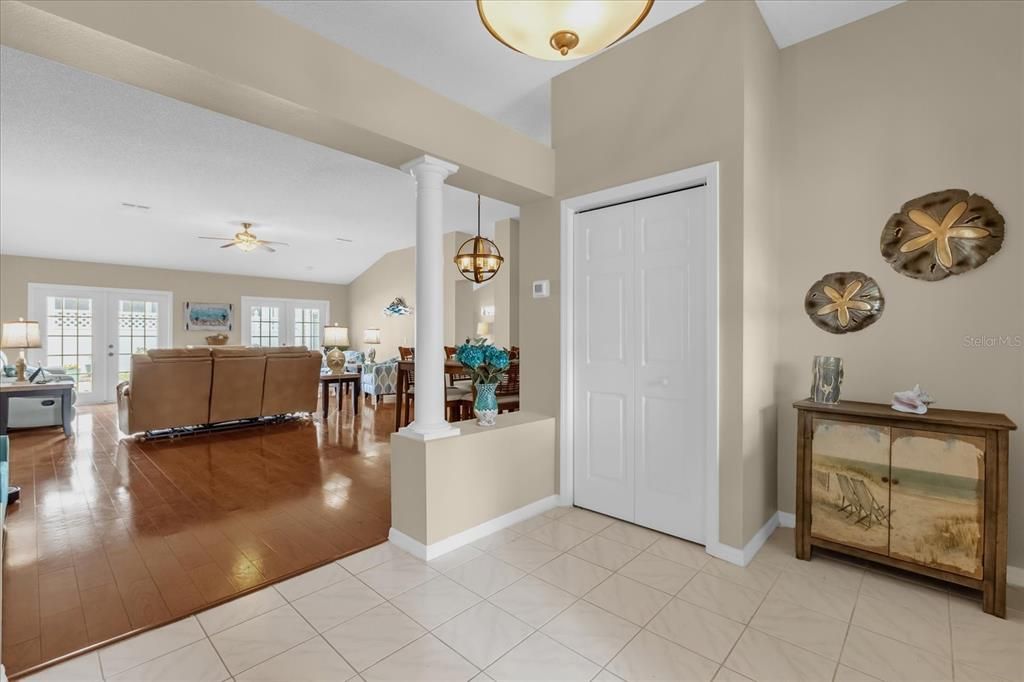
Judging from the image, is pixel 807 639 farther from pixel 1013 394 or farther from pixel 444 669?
pixel 1013 394

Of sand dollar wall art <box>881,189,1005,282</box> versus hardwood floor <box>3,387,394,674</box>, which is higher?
sand dollar wall art <box>881,189,1005,282</box>

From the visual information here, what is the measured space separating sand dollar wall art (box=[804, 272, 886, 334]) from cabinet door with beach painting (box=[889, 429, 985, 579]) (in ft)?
2.34

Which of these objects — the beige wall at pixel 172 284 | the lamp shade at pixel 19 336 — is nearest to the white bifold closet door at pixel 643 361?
the lamp shade at pixel 19 336

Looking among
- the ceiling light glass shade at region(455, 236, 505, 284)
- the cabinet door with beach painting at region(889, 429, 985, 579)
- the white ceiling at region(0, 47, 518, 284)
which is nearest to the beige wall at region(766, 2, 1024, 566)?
the cabinet door with beach painting at region(889, 429, 985, 579)

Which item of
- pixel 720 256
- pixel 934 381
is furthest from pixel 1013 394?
pixel 720 256

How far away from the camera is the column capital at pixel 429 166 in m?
2.56

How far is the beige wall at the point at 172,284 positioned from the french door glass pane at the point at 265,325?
27 centimetres

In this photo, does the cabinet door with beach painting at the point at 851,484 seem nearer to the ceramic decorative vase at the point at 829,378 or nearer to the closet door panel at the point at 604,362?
the ceramic decorative vase at the point at 829,378

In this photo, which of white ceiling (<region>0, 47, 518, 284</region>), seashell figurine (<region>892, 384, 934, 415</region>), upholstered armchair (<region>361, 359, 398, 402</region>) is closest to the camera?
seashell figurine (<region>892, 384, 934, 415</region>)

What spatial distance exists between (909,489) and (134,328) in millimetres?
10708

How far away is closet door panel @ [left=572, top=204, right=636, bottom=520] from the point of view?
2.92 metres

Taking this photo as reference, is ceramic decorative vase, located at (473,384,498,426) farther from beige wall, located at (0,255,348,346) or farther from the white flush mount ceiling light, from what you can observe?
beige wall, located at (0,255,348,346)

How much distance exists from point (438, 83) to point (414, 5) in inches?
29.7

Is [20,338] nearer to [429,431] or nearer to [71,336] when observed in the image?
[71,336]
